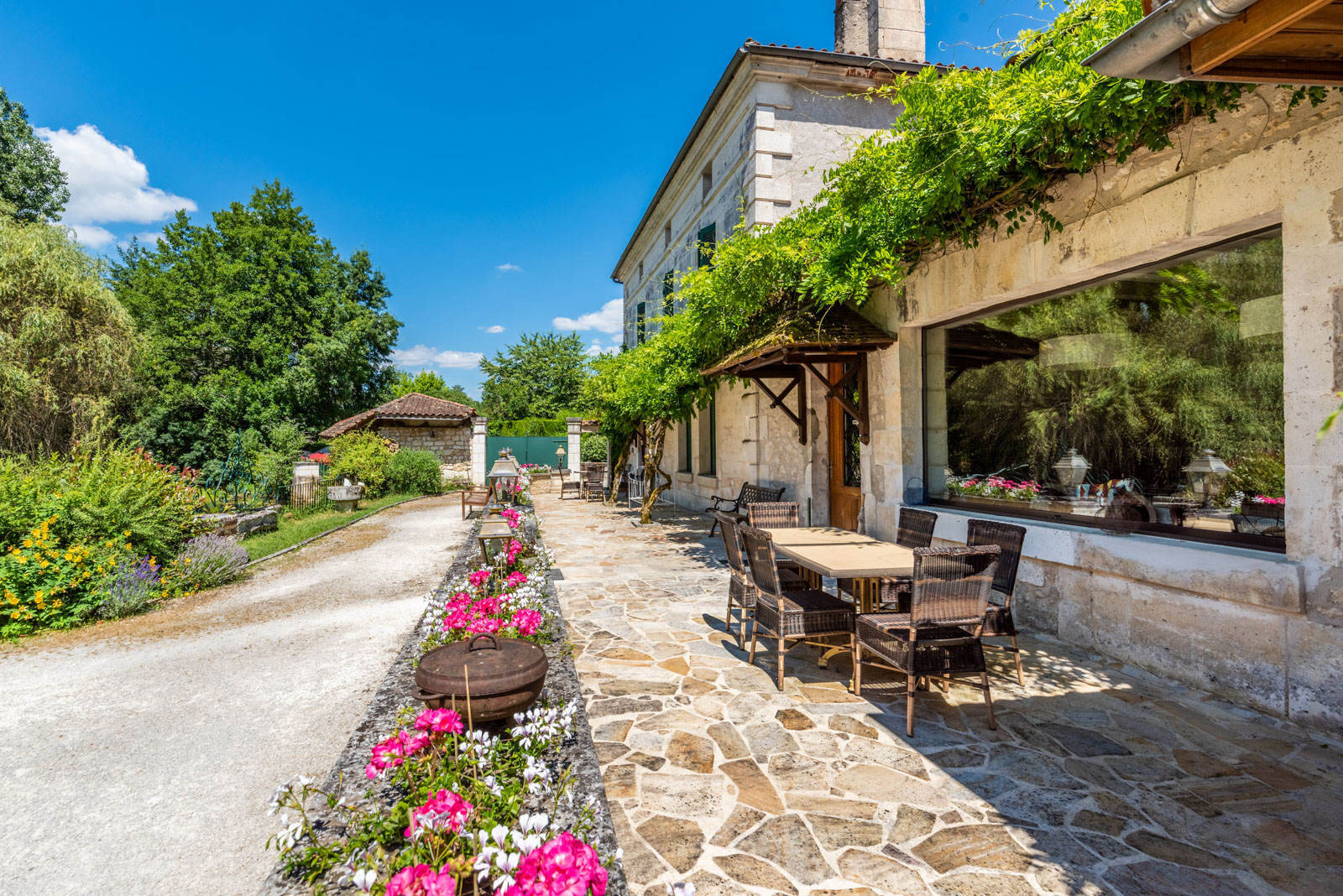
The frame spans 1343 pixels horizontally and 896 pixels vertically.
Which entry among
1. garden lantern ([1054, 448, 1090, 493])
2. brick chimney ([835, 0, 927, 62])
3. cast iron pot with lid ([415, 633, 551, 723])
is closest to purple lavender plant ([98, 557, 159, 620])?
cast iron pot with lid ([415, 633, 551, 723])

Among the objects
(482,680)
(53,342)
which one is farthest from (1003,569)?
(53,342)

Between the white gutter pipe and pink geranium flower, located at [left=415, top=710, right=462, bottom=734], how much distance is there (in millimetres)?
2712

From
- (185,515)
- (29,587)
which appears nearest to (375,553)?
(185,515)

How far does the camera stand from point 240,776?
10.1 feet

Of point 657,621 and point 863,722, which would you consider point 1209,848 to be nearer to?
point 863,722

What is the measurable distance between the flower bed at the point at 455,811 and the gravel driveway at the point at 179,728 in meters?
0.42

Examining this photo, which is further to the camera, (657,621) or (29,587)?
(29,587)

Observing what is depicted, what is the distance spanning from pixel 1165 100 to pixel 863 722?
11.3 feet

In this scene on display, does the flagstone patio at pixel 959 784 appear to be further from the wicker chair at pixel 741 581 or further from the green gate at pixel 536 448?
the green gate at pixel 536 448

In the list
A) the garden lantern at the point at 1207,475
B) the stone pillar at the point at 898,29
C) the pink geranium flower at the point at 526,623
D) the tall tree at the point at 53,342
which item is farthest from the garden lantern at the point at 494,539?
the tall tree at the point at 53,342

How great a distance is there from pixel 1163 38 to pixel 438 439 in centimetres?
2287

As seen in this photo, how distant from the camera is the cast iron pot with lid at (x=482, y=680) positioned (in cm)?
225

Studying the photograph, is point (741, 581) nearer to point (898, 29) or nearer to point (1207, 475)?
point (1207, 475)

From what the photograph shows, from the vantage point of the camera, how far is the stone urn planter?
15.2m
